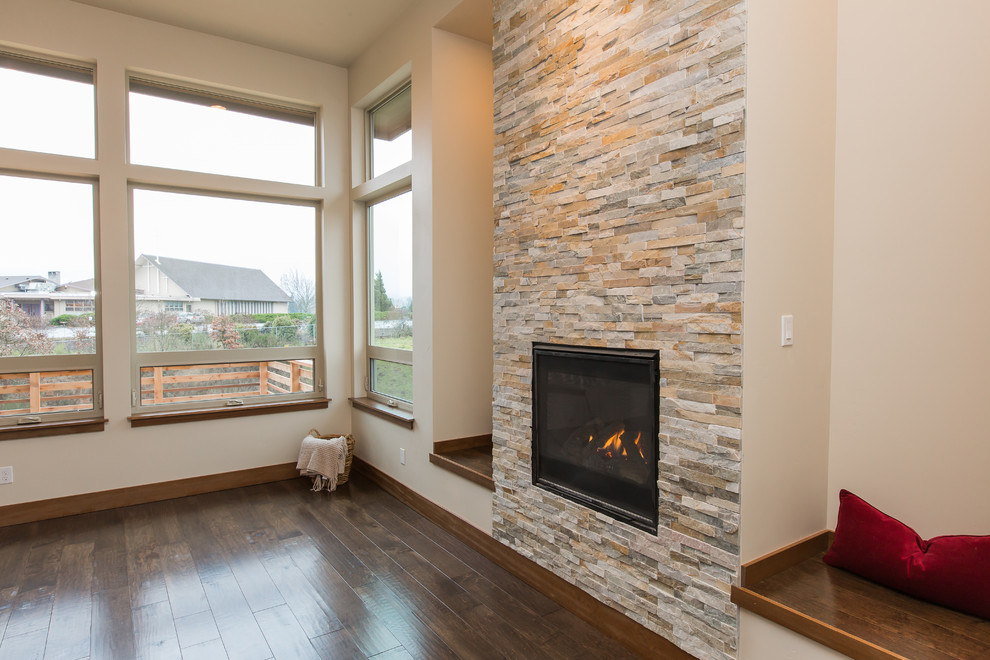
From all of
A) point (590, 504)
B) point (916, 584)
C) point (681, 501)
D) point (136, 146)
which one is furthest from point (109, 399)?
point (916, 584)

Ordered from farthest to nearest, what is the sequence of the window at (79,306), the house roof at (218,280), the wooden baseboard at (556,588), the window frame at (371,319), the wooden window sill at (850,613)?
the window frame at (371,319)
the house roof at (218,280)
the window at (79,306)
the wooden baseboard at (556,588)
the wooden window sill at (850,613)

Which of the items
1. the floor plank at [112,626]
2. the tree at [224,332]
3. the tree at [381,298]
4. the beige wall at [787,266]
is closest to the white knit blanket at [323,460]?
the tree at [224,332]

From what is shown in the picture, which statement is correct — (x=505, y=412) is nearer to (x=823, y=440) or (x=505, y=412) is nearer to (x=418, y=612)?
(x=418, y=612)

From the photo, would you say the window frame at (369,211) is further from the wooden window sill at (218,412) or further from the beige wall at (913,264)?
the beige wall at (913,264)

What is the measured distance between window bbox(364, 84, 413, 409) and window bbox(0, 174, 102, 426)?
1922 millimetres

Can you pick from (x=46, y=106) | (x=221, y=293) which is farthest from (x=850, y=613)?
(x=46, y=106)

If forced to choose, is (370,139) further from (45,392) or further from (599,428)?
(599,428)

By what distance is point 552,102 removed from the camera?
2.56 meters

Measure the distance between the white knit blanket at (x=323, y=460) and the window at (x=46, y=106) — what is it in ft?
8.30

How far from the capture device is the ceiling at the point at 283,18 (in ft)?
12.2

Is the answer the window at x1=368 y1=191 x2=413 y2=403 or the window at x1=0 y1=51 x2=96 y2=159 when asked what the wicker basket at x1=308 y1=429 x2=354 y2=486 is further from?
the window at x1=0 y1=51 x2=96 y2=159

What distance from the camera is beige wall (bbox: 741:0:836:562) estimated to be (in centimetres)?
184

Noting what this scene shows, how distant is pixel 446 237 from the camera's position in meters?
3.59

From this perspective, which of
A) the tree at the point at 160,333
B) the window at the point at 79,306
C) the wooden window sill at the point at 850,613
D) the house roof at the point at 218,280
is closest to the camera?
the wooden window sill at the point at 850,613
